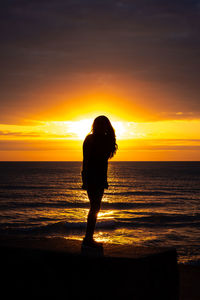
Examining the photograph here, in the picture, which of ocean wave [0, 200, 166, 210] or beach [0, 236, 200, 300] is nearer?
beach [0, 236, 200, 300]

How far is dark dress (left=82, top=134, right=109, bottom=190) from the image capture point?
17.0 feet

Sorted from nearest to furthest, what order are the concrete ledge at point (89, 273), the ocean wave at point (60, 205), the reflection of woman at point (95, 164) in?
the concrete ledge at point (89, 273), the reflection of woman at point (95, 164), the ocean wave at point (60, 205)

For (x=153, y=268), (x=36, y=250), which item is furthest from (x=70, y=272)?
(x=153, y=268)

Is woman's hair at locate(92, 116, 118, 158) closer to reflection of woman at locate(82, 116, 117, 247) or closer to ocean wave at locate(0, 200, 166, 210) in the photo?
reflection of woman at locate(82, 116, 117, 247)

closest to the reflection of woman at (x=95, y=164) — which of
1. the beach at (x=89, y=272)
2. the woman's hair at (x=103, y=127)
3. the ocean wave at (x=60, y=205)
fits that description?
the woman's hair at (x=103, y=127)

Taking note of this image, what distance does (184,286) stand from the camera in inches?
289

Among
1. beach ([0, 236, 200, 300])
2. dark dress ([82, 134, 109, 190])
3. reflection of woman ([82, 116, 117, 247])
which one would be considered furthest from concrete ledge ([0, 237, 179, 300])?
dark dress ([82, 134, 109, 190])

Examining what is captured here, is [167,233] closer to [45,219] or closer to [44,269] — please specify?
[45,219]

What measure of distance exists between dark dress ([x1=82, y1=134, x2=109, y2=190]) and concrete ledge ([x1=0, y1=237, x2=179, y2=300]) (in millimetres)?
1117

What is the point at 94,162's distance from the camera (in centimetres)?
526

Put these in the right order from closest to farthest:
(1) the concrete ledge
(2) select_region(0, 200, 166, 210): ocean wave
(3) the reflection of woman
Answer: (1) the concrete ledge
(3) the reflection of woman
(2) select_region(0, 200, 166, 210): ocean wave

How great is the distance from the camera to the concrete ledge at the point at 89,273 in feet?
13.5

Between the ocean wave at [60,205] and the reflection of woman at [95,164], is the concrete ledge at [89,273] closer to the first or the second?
the reflection of woman at [95,164]

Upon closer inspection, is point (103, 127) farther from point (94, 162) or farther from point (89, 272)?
point (89, 272)
